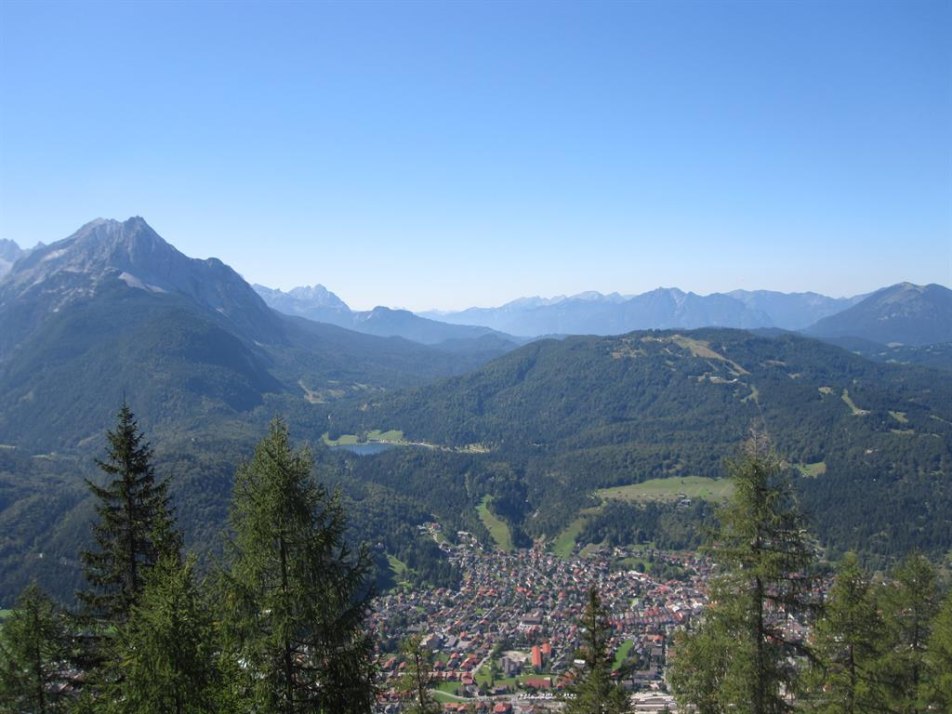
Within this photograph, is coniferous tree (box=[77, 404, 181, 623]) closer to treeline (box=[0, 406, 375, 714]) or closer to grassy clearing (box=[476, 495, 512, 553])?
treeline (box=[0, 406, 375, 714])

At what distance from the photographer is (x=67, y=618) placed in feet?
43.1

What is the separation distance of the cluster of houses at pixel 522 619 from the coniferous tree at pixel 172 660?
1174 inches

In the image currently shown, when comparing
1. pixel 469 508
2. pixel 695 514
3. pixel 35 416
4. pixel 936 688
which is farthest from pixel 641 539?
pixel 35 416

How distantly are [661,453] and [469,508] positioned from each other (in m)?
52.5

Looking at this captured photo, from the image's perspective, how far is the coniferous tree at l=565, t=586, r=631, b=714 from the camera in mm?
12914

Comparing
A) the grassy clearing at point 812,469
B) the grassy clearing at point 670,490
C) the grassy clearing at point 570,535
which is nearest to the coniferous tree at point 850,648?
the grassy clearing at point 570,535

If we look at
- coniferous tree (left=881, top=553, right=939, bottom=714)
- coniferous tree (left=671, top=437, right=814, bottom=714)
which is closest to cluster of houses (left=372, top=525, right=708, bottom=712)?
coniferous tree (left=881, top=553, right=939, bottom=714)

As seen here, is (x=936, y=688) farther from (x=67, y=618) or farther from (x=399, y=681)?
(x=67, y=618)

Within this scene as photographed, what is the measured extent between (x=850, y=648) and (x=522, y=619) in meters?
52.2

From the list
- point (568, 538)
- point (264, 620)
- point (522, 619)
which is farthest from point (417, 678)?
point (568, 538)

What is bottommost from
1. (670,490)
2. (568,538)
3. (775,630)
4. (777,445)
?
(568,538)

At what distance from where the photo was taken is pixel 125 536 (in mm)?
13664

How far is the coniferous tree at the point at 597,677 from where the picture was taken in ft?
42.4

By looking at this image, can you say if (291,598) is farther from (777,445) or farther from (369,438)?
(369,438)
